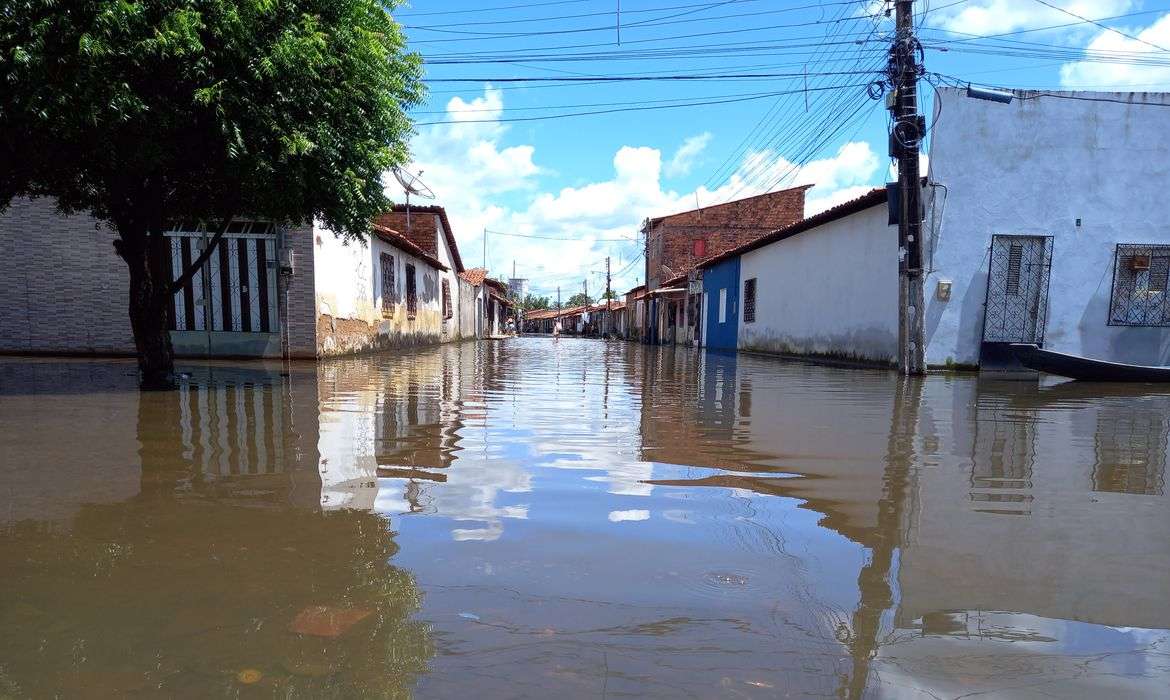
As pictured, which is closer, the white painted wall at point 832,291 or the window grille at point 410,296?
the white painted wall at point 832,291

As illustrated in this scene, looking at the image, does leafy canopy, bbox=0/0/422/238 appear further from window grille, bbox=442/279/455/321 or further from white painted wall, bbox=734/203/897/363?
window grille, bbox=442/279/455/321

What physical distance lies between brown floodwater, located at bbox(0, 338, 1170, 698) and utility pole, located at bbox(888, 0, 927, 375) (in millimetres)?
5901

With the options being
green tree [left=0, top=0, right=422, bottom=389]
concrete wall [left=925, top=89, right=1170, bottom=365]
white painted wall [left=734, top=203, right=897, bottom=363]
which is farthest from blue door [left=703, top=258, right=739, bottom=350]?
green tree [left=0, top=0, right=422, bottom=389]

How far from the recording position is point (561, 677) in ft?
5.70

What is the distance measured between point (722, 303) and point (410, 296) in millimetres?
11025

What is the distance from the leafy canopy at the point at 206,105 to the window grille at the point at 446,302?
17673mm

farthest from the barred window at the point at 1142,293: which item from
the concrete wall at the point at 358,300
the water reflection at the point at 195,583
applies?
the water reflection at the point at 195,583

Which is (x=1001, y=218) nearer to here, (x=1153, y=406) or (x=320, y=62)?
(x=1153, y=406)

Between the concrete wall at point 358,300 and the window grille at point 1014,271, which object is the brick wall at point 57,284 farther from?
the window grille at point 1014,271

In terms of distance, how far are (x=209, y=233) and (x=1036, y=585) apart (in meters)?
13.5

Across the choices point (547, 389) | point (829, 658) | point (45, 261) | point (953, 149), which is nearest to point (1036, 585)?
point (829, 658)

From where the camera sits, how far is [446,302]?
2698 cm

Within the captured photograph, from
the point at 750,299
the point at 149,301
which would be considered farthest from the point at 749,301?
the point at 149,301

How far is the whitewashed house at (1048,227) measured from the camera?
38.8 feet
